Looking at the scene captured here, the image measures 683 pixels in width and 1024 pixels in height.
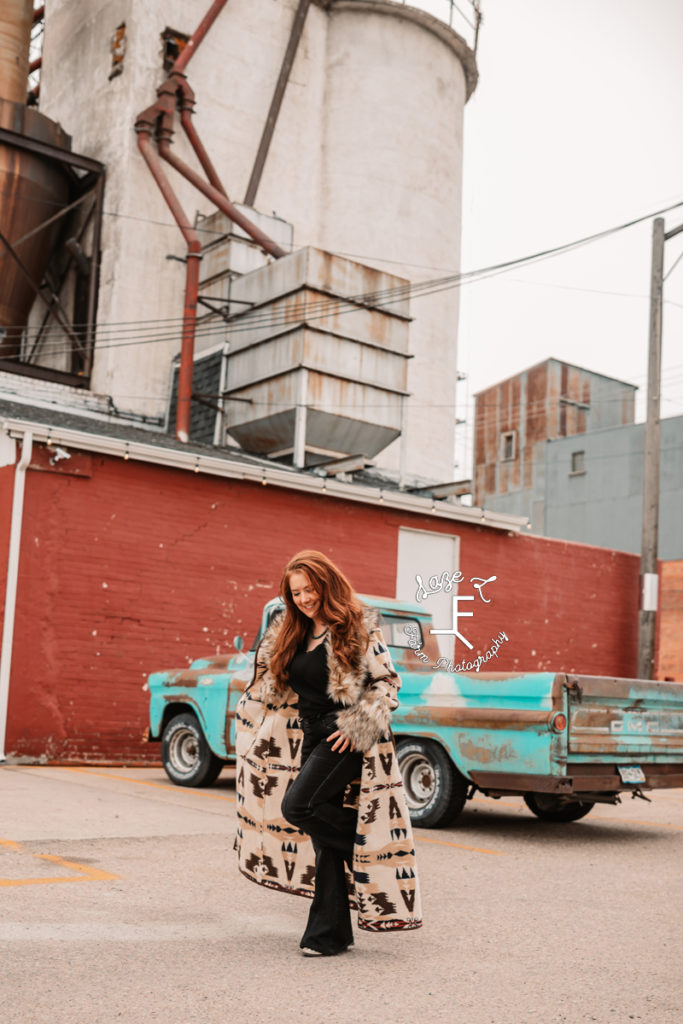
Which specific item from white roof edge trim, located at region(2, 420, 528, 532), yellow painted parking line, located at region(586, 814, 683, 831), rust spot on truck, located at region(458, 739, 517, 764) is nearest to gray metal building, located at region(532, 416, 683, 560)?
white roof edge trim, located at region(2, 420, 528, 532)

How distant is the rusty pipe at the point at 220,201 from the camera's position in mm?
24812

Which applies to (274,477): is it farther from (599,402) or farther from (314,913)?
(599,402)

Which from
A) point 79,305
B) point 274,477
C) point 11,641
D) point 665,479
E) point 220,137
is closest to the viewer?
point 11,641

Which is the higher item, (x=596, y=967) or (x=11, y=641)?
(x=11, y=641)

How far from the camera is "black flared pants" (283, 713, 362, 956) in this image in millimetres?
4582

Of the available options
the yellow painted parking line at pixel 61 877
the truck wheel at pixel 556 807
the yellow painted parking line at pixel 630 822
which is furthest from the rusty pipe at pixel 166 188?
the yellow painted parking line at pixel 61 877

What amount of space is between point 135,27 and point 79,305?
694cm

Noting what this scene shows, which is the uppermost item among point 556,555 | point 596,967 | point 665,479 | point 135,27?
point 135,27

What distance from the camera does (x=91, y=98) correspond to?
27.5 m

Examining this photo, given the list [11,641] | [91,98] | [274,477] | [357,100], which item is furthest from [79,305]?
[11,641]

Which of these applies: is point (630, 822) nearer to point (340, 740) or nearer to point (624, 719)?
point (624, 719)

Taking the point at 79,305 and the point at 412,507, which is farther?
the point at 79,305

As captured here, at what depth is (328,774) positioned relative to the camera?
4.58 meters

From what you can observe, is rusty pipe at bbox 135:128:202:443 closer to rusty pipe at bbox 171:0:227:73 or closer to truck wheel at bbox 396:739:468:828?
rusty pipe at bbox 171:0:227:73
